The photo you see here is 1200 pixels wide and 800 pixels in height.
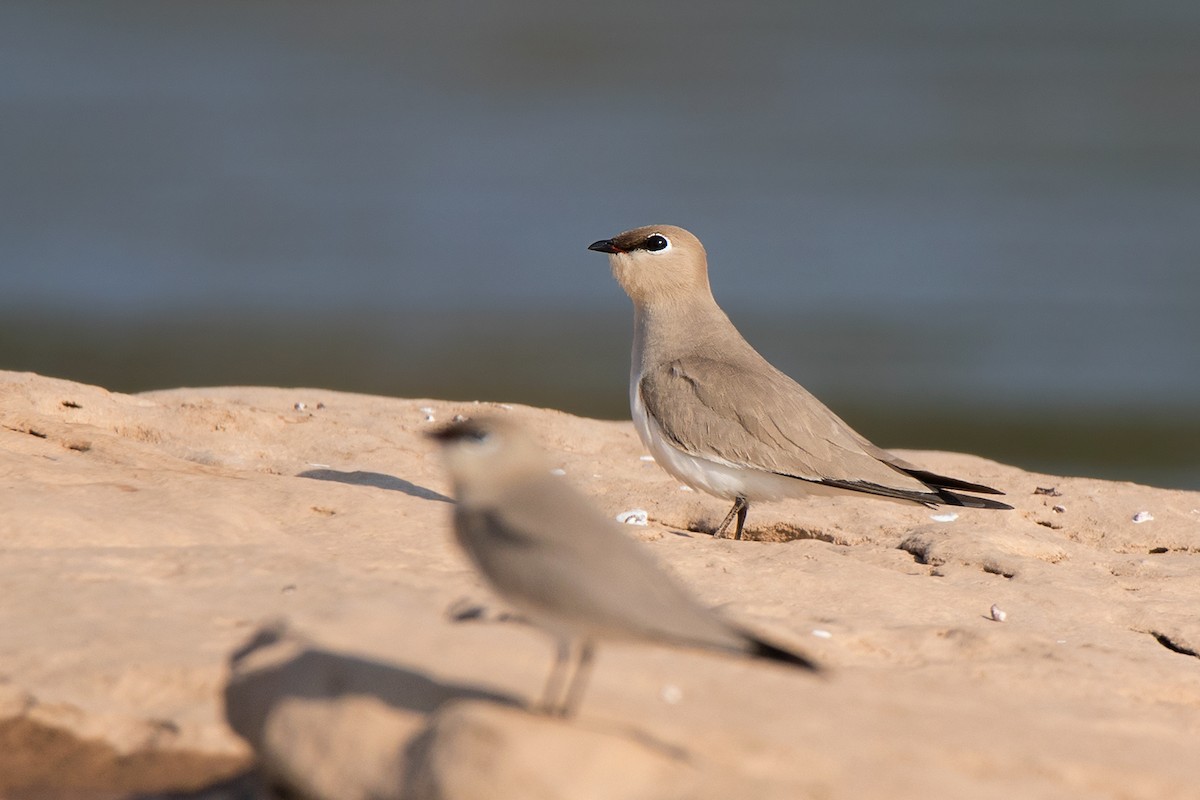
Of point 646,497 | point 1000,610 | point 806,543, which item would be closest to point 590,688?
point 1000,610

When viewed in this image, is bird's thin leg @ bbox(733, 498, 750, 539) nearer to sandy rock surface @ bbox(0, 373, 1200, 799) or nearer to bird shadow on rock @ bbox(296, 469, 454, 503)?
sandy rock surface @ bbox(0, 373, 1200, 799)

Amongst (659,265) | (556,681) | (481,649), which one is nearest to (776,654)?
(556,681)

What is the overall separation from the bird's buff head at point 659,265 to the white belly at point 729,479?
3.37ft

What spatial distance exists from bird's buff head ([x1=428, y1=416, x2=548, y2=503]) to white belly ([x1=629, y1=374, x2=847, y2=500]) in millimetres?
3293

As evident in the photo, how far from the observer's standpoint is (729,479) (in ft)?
22.1

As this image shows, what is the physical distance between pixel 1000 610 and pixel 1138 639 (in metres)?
0.48

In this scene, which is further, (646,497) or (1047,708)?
(646,497)

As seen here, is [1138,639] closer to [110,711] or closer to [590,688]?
[590,688]

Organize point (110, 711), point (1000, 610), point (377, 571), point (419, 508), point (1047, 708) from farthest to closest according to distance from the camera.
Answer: point (419, 508)
point (1000, 610)
point (377, 571)
point (1047, 708)
point (110, 711)

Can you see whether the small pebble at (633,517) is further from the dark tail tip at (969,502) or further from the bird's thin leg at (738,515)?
the dark tail tip at (969,502)

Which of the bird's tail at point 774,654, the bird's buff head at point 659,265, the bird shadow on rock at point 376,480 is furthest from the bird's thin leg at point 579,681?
the bird's buff head at point 659,265

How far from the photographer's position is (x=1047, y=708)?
4.12 meters

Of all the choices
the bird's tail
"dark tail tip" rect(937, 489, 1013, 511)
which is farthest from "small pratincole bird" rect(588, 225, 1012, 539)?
the bird's tail

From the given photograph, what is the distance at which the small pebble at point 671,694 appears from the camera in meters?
3.59
